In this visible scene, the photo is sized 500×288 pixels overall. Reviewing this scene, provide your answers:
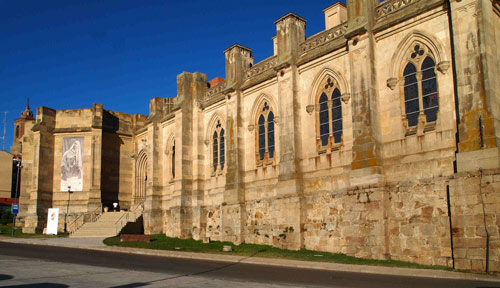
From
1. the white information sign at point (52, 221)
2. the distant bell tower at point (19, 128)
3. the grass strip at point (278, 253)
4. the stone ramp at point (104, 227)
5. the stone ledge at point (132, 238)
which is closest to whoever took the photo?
the grass strip at point (278, 253)

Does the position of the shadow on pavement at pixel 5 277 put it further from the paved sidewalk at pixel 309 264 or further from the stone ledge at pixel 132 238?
the stone ledge at pixel 132 238

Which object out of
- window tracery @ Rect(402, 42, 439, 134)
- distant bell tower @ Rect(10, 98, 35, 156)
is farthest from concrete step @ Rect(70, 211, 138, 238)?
distant bell tower @ Rect(10, 98, 35, 156)

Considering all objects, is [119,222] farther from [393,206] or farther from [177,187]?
[393,206]

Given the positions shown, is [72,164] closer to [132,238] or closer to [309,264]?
[132,238]

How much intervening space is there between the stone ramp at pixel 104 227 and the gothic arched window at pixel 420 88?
65.8 feet

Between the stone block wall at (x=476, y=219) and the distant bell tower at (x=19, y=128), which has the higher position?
the distant bell tower at (x=19, y=128)

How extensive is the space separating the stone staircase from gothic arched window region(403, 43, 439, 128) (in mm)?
20070

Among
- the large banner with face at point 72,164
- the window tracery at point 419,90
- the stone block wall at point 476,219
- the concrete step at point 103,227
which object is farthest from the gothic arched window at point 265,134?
the large banner with face at point 72,164

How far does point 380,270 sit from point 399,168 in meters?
4.70

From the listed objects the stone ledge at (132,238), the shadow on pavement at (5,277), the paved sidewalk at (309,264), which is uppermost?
the stone ledge at (132,238)

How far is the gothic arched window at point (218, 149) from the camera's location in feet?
91.6

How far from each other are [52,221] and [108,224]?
12.9ft

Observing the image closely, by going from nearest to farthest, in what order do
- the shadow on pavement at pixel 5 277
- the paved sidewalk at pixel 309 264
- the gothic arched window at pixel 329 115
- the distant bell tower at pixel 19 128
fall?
the shadow on pavement at pixel 5 277, the paved sidewalk at pixel 309 264, the gothic arched window at pixel 329 115, the distant bell tower at pixel 19 128

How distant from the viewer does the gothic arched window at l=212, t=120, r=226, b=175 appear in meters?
27.9
